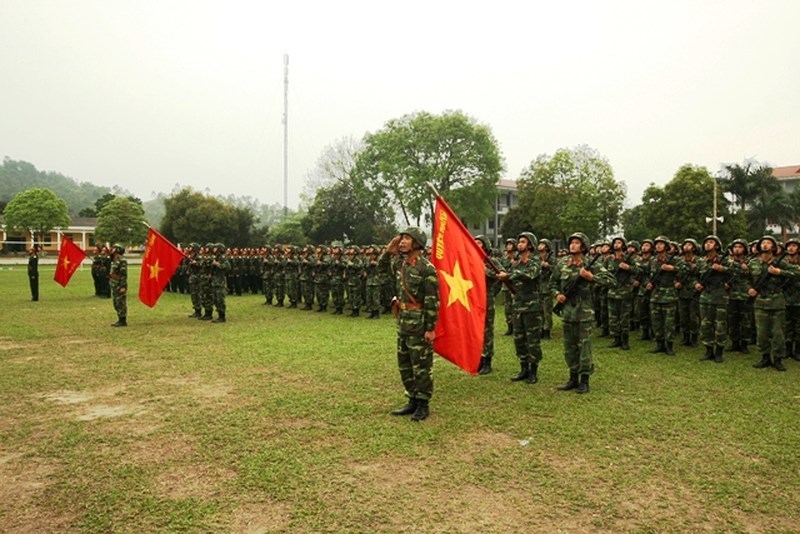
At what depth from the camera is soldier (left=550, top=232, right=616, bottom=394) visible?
282 inches

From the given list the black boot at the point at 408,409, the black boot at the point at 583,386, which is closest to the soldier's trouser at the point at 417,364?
the black boot at the point at 408,409

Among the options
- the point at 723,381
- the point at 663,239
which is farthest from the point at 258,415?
the point at 663,239

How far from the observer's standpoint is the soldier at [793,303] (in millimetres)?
9031

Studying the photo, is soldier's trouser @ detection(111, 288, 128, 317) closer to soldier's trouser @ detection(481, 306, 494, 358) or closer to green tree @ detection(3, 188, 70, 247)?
soldier's trouser @ detection(481, 306, 494, 358)

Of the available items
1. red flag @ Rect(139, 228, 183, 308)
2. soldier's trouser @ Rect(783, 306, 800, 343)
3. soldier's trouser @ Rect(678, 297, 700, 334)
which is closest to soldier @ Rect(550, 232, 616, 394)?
soldier's trouser @ Rect(783, 306, 800, 343)

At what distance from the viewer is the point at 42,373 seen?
327 inches

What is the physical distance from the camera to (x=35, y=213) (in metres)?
56.6

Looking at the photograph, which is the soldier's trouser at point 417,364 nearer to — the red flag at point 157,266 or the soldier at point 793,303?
the soldier at point 793,303

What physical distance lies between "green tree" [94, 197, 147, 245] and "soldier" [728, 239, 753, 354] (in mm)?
56482

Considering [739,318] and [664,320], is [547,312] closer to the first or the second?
[664,320]

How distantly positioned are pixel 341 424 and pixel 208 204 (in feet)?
139

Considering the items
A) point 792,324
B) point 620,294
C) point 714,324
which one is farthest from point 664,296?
point 792,324

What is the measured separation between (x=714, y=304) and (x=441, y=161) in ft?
111

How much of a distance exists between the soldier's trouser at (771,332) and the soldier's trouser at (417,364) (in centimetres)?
586
